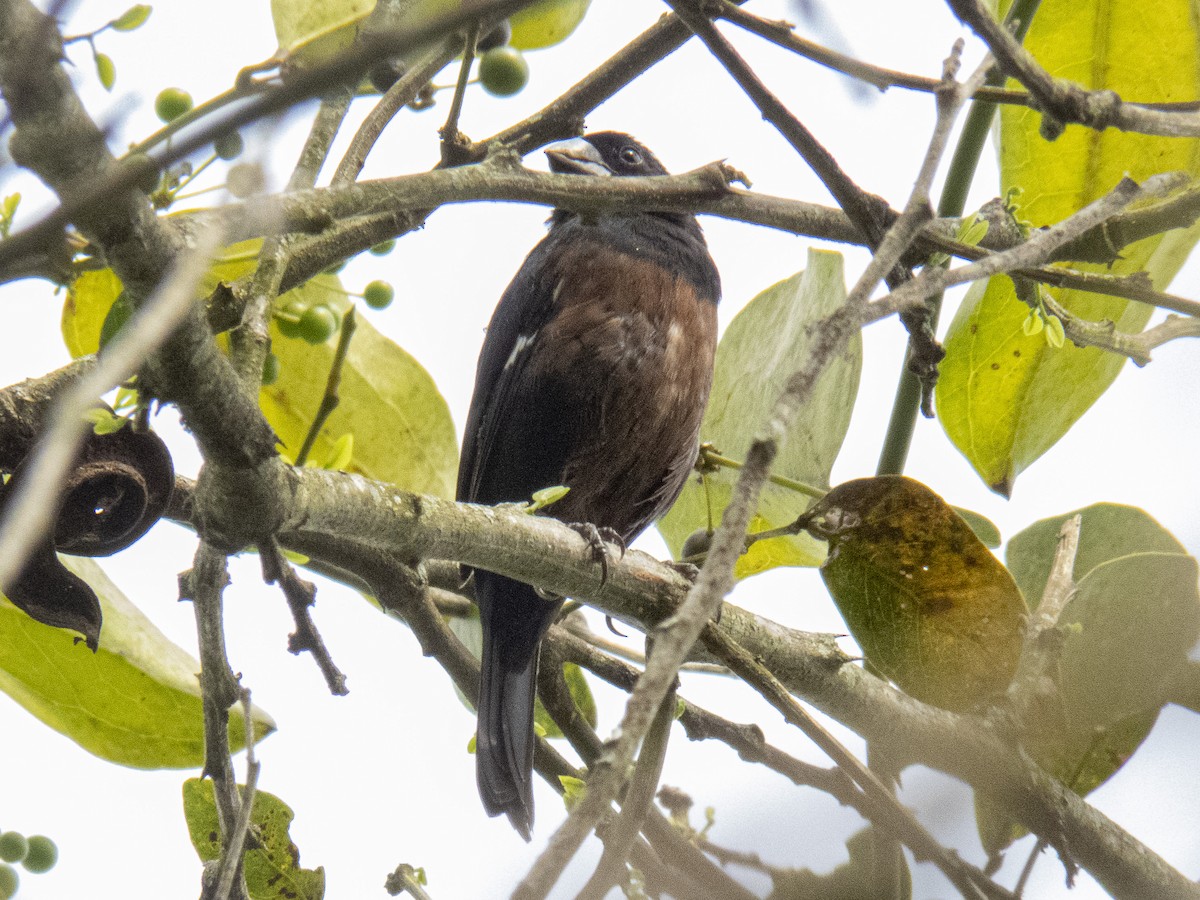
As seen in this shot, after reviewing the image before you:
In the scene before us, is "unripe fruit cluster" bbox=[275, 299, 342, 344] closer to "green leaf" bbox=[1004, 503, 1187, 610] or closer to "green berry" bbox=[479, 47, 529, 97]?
"green berry" bbox=[479, 47, 529, 97]

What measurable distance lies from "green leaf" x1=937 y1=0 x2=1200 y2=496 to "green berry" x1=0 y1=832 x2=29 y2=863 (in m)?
1.90

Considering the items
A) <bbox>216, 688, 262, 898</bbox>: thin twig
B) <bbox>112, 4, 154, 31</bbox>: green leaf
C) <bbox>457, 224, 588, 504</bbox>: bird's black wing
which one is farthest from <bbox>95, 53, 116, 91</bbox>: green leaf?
<bbox>457, 224, 588, 504</bbox>: bird's black wing

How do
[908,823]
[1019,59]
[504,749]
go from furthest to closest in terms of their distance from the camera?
1. [504,749]
2. [1019,59]
3. [908,823]

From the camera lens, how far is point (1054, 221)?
2553 mm

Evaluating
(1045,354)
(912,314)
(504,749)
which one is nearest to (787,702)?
(912,314)

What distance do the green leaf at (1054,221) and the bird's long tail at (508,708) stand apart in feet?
3.50

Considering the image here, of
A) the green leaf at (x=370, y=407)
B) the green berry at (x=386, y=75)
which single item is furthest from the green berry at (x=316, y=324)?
the green berry at (x=386, y=75)

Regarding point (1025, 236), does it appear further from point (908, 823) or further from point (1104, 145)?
point (908, 823)

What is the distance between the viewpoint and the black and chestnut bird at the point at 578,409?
2977mm

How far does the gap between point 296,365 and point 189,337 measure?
141cm

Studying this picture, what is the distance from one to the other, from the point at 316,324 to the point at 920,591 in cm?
121

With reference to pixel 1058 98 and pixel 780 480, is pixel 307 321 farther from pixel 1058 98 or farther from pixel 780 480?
pixel 1058 98

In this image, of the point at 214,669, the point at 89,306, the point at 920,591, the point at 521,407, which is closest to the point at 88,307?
the point at 89,306

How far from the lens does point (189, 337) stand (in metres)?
1.29
